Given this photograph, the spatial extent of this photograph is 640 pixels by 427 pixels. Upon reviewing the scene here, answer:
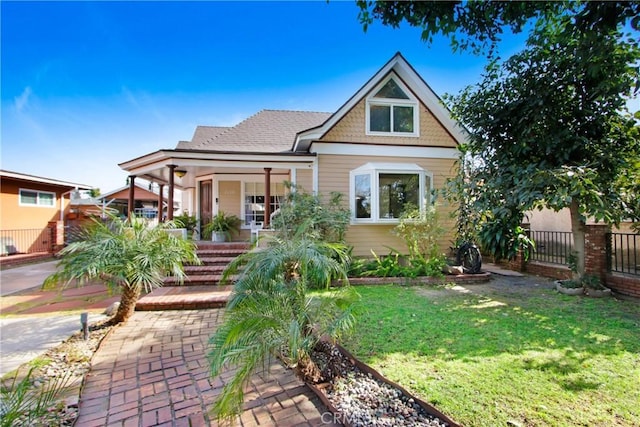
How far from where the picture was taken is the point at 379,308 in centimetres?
544

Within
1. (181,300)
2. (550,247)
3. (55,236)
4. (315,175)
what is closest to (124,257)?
(181,300)

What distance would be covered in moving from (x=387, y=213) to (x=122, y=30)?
9.92m

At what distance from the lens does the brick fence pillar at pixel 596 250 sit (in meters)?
6.56

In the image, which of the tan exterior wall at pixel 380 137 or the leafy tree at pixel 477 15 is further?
the tan exterior wall at pixel 380 137

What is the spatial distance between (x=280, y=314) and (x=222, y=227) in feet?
30.0

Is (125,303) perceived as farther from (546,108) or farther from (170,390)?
(546,108)

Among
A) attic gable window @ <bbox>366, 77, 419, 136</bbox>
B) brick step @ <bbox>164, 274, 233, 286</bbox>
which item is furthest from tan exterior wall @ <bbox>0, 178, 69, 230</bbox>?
attic gable window @ <bbox>366, 77, 419, 136</bbox>

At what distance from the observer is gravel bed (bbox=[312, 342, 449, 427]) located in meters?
2.31

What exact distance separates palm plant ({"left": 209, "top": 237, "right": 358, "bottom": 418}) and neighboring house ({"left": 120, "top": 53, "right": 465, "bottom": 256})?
6401 millimetres

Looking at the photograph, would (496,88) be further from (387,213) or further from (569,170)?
(387,213)

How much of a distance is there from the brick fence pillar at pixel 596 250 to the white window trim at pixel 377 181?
401 cm

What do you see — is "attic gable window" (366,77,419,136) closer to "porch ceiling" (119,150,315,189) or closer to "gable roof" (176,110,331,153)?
"porch ceiling" (119,150,315,189)

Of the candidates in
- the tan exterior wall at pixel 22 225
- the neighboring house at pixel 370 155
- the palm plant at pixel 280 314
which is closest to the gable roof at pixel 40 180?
the tan exterior wall at pixel 22 225

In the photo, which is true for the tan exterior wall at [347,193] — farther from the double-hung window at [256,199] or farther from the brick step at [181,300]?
the brick step at [181,300]
